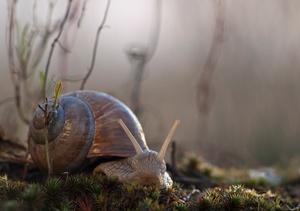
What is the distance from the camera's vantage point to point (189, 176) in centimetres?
391

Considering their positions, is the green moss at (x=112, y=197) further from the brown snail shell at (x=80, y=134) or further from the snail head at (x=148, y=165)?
the brown snail shell at (x=80, y=134)

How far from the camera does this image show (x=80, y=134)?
3.07m

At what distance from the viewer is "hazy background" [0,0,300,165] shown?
625 centimetres

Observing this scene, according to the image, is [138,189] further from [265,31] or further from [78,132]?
[265,31]

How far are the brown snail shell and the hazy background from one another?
72.8 inches

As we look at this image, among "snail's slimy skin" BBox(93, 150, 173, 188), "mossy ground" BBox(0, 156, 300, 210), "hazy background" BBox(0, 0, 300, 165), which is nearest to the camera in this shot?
"mossy ground" BBox(0, 156, 300, 210)

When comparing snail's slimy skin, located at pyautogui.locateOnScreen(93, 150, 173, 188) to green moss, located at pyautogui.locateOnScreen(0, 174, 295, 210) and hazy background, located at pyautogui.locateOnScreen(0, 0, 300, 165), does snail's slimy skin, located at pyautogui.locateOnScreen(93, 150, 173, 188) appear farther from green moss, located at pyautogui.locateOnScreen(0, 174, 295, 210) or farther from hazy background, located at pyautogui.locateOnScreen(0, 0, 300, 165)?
hazy background, located at pyautogui.locateOnScreen(0, 0, 300, 165)

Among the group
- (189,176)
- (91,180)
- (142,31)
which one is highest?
(142,31)

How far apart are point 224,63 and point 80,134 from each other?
5451 millimetres

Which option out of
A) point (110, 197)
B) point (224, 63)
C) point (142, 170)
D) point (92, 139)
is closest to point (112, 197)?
point (110, 197)

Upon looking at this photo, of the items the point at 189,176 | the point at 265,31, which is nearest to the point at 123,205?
the point at 189,176

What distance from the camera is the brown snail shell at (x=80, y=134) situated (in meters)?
3.02

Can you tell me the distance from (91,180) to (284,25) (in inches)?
195

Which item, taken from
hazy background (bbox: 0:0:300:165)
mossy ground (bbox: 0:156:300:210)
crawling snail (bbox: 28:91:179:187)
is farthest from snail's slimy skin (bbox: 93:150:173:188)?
hazy background (bbox: 0:0:300:165)
